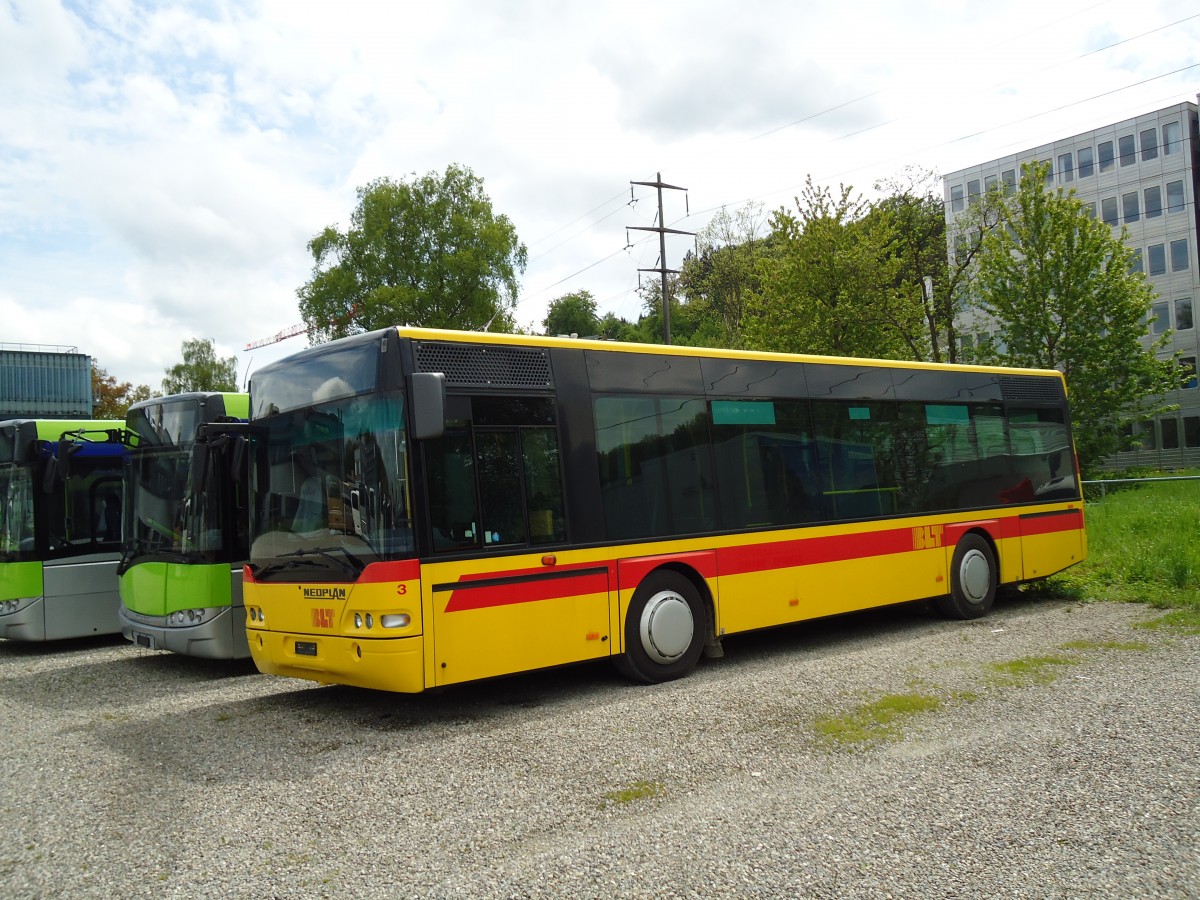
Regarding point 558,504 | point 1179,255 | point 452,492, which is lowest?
point 558,504

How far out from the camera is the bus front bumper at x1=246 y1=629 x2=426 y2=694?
7.55 m

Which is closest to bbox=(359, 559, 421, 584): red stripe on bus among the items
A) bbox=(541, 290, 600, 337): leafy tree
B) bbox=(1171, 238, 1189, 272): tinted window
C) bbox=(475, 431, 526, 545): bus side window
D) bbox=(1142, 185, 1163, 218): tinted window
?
bbox=(475, 431, 526, 545): bus side window

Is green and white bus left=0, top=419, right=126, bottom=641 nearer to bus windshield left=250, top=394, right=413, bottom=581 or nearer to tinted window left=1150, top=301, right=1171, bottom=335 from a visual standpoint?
bus windshield left=250, top=394, right=413, bottom=581

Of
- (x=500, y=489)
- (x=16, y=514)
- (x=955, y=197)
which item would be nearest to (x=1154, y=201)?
(x=955, y=197)

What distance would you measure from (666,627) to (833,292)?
68.9 ft

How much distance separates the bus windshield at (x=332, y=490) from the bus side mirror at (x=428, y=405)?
0.93 ft

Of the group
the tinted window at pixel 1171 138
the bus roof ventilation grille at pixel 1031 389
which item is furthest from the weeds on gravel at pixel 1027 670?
the tinted window at pixel 1171 138

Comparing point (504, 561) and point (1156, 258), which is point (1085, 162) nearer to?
point (1156, 258)

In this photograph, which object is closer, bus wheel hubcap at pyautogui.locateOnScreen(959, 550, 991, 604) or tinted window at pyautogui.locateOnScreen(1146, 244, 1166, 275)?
bus wheel hubcap at pyautogui.locateOnScreen(959, 550, 991, 604)

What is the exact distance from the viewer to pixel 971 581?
13031 mm

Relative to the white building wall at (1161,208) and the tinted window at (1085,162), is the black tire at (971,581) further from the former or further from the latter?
the tinted window at (1085,162)

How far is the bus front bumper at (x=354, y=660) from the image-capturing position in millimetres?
7555

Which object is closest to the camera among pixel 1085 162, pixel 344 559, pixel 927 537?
pixel 344 559

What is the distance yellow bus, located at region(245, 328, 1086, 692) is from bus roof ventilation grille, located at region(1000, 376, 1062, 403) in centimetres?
261
